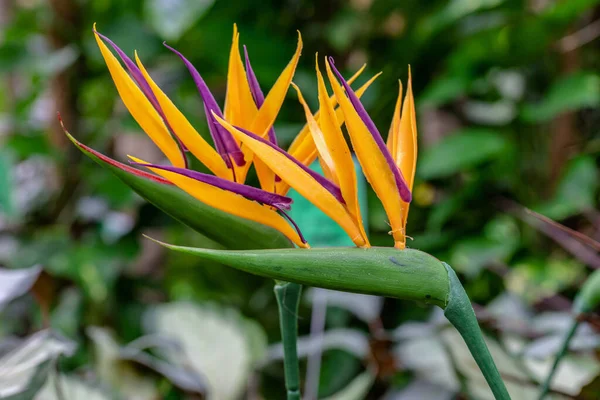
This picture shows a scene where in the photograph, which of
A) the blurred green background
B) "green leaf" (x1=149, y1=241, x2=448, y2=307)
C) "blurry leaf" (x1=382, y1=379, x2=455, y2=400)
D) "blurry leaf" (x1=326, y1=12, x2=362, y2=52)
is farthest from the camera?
"blurry leaf" (x1=326, y1=12, x2=362, y2=52)

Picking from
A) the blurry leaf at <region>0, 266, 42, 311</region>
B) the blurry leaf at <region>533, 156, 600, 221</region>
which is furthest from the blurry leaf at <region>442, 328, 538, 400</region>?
the blurry leaf at <region>533, 156, 600, 221</region>

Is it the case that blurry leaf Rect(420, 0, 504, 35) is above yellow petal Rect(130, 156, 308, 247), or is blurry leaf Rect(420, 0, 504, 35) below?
below

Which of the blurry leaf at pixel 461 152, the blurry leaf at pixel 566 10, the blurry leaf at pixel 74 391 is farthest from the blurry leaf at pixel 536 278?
the blurry leaf at pixel 74 391

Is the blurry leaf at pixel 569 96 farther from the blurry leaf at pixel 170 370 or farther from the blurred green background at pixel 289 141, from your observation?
the blurry leaf at pixel 170 370

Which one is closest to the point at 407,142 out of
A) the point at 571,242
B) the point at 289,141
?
the point at 571,242

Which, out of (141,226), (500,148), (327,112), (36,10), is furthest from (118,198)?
(327,112)

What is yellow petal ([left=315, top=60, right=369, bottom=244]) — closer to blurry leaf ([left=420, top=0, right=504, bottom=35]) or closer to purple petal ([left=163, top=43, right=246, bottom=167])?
purple petal ([left=163, top=43, right=246, bottom=167])

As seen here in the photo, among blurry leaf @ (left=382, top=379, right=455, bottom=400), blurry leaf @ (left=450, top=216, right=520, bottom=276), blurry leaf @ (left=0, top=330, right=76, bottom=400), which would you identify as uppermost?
blurry leaf @ (left=0, top=330, right=76, bottom=400)

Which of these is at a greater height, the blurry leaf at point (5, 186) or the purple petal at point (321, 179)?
the purple petal at point (321, 179)
